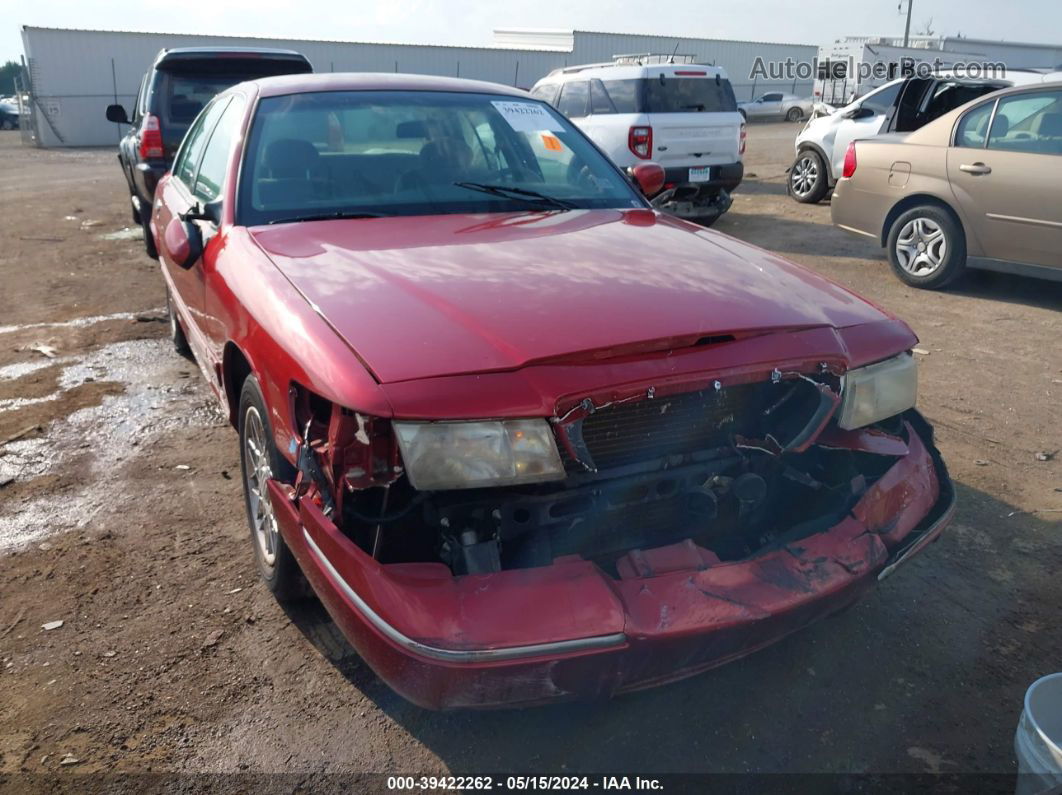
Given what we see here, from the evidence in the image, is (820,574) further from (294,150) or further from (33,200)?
(33,200)

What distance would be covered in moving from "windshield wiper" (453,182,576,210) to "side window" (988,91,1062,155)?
4.78 metres

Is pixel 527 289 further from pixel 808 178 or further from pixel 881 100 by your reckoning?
pixel 808 178

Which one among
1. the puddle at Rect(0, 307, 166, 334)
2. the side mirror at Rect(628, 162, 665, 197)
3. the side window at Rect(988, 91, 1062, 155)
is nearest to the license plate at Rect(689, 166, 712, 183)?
the side window at Rect(988, 91, 1062, 155)

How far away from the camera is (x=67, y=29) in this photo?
27641 mm

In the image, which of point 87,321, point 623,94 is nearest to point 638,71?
point 623,94

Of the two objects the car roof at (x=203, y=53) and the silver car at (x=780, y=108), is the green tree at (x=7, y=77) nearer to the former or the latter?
the silver car at (x=780, y=108)

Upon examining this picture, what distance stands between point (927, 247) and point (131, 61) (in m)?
28.4

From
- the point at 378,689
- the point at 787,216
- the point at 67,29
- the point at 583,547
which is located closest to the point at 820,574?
the point at 583,547

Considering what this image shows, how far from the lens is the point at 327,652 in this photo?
2.83m

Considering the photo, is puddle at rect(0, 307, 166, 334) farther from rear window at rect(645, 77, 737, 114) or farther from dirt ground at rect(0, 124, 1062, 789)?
rear window at rect(645, 77, 737, 114)

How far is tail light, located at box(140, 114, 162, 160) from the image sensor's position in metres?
8.03

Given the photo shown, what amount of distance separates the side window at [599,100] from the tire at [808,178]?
3100 millimetres

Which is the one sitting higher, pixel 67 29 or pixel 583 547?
pixel 67 29

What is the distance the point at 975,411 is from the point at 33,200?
45.3ft
